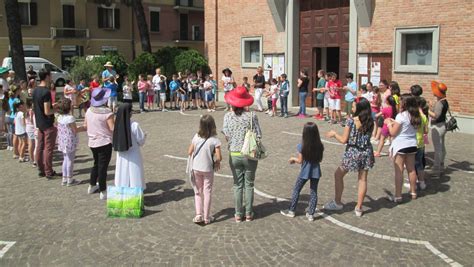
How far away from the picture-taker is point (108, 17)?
4722cm

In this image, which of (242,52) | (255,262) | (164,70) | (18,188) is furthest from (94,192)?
(164,70)

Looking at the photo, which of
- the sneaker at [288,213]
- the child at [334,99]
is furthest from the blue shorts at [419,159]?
the child at [334,99]

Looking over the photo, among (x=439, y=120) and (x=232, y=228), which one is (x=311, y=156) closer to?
(x=232, y=228)

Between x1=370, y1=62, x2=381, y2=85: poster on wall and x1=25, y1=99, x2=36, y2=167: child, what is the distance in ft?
36.7

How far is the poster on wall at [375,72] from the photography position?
17.1 m

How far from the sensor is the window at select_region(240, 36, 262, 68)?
22.3 meters

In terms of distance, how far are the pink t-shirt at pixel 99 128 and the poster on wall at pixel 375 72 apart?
37.7 feet

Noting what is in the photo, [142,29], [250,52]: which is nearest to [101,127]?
[250,52]

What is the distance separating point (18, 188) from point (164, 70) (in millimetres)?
16703

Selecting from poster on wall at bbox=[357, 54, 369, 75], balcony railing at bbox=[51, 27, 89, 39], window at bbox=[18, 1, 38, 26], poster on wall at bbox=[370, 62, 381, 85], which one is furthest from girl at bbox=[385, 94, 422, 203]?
balcony railing at bbox=[51, 27, 89, 39]

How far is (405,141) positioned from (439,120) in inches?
73.5

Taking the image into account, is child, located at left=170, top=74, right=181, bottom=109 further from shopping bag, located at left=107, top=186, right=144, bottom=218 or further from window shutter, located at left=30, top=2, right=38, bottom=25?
window shutter, located at left=30, top=2, right=38, bottom=25

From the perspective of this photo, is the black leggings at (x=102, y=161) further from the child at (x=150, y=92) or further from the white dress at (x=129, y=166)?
the child at (x=150, y=92)

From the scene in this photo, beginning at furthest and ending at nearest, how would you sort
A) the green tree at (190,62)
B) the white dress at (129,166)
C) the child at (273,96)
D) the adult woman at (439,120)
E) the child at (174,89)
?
the green tree at (190,62) → the child at (174,89) → the child at (273,96) → the adult woman at (439,120) → the white dress at (129,166)
